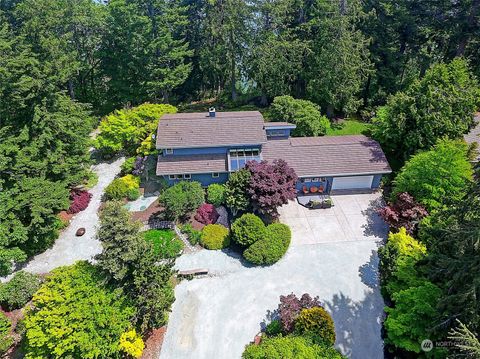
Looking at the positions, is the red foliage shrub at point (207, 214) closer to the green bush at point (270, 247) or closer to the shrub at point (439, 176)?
the green bush at point (270, 247)

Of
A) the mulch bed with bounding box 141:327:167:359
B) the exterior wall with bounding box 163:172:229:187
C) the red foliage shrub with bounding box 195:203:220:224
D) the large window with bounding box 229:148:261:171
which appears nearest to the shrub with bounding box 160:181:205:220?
the red foliage shrub with bounding box 195:203:220:224

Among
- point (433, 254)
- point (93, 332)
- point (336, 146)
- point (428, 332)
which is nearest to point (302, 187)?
point (336, 146)

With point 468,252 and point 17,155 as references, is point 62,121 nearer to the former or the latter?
point 17,155

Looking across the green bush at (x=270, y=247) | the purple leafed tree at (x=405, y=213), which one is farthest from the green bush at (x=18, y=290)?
the purple leafed tree at (x=405, y=213)

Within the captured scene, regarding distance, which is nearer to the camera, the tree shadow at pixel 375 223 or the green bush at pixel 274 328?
the green bush at pixel 274 328

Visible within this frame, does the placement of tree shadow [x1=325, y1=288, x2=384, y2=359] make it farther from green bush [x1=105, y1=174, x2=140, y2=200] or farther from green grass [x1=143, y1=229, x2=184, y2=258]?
green bush [x1=105, y1=174, x2=140, y2=200]

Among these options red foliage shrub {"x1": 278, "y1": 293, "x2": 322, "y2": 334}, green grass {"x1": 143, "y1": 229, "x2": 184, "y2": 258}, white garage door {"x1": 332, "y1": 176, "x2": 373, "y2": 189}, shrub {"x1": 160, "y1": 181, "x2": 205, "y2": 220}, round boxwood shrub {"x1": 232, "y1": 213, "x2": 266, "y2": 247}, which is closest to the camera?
Answer: red foliage shrub {"x1": 278, "y1": 293, "x2": 322, "y2": 334}
